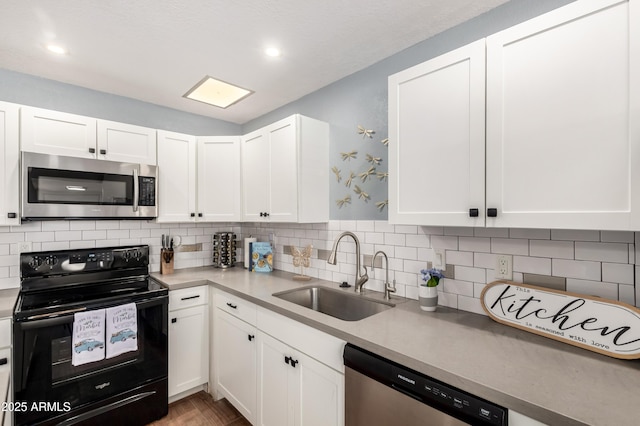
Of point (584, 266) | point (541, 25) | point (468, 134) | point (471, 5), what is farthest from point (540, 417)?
point (471, 5)

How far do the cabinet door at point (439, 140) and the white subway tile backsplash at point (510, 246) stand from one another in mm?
333

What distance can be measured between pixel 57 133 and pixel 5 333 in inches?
50.5

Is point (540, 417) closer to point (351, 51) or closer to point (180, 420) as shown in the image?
point (351, 51)

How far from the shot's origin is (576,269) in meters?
1.30

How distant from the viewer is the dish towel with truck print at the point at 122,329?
193 cm

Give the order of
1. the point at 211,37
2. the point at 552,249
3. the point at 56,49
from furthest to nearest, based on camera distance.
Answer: the point at 56,49, the point at 211,37, the point at 552,249

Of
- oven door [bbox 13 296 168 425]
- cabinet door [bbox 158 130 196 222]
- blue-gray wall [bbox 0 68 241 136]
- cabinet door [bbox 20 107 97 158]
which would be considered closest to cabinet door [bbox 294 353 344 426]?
oven door [bbox 13 296 168 425]

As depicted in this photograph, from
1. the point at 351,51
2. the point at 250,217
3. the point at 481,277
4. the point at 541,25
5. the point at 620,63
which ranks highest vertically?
the point at 351,51

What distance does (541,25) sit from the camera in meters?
1.12

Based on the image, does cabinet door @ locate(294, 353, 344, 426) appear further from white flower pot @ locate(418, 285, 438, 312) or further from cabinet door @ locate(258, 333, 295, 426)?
white flower pot @ locate(418, 285, 438, 312)

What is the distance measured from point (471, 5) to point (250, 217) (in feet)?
6.91

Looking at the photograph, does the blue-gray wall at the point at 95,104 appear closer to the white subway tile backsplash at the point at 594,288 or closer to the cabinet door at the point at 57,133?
the cabinet door at the point at 57,133

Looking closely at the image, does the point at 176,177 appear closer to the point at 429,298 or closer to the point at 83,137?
the point at 83,137

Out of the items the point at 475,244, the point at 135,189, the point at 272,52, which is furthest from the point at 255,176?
the point at 475,244
